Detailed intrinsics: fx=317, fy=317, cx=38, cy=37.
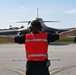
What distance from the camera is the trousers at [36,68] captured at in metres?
6.62

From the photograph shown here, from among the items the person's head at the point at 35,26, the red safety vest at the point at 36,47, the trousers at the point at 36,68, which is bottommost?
the trousers at the point at 36,68

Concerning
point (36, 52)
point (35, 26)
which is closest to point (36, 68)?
point (36, 52)

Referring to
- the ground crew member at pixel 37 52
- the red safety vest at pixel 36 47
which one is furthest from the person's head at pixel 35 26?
the red safety vest at pixel 36 47

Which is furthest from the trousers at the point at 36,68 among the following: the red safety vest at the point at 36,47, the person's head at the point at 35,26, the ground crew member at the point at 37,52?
the person's head at the point at 35,26

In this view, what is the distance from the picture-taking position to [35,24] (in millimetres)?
6594

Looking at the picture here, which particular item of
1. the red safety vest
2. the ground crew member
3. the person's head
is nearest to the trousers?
the ground crew member

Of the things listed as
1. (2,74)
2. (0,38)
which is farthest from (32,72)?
(2,74)

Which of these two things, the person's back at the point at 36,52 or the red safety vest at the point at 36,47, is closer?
the person's back at the point at 36,52

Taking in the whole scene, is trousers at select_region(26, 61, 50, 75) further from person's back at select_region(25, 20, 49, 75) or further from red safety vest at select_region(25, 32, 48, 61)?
red safety vest at select_region(25, 32, 48, 61)

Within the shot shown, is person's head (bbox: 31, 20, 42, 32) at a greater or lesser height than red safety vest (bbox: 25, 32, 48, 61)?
greater

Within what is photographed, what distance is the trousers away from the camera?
662 centimetres

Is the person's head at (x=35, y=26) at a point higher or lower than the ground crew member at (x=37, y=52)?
higher

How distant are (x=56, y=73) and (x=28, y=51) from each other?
5.81 meters

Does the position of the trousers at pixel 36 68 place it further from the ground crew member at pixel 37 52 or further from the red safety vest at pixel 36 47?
the red safety vest at pixel 36 47
